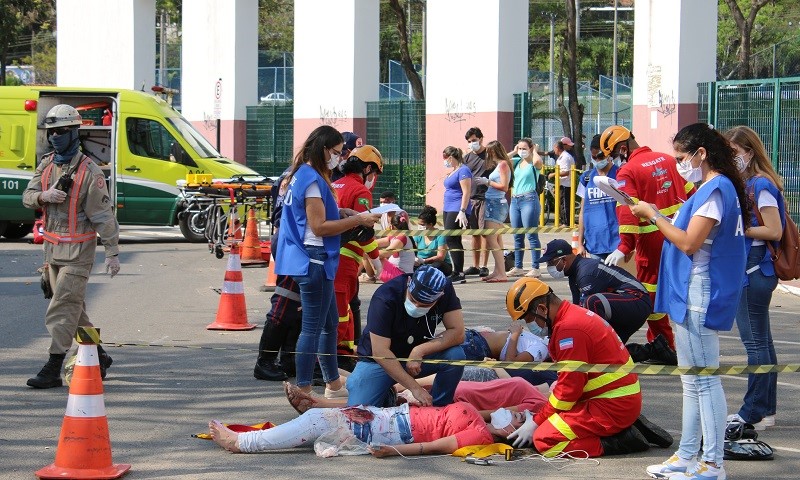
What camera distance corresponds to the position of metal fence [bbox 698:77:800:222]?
771 inches

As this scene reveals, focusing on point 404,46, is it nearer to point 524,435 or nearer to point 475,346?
point 475,346

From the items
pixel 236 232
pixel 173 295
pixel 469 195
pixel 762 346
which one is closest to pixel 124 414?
pixel 762 346

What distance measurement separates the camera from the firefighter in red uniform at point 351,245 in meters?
9.52

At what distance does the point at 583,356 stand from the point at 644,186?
10.9 ft

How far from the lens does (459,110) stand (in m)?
25.5

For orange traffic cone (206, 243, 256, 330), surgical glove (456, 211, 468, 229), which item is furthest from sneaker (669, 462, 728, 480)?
surgical glove (456, 211, 468, 229)

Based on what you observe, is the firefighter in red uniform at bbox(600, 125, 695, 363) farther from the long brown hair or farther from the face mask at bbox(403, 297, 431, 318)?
the face mask at bbox(403, 297, 431, 318)

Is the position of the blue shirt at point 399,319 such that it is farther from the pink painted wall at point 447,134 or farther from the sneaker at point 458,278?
Result: the pink painted wall at point 447,134

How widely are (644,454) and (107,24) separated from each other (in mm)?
30496

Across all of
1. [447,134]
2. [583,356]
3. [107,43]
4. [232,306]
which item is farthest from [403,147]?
[583,356]

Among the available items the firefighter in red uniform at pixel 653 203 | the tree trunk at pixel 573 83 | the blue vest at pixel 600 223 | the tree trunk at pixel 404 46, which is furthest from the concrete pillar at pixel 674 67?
the firefighter in red uniform at pixel 653 203

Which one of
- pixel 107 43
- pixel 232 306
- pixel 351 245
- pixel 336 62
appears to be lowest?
pixel 232 306

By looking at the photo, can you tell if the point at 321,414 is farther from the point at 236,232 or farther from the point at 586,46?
the point at 586,46

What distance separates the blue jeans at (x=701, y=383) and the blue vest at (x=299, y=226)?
9.04ft
